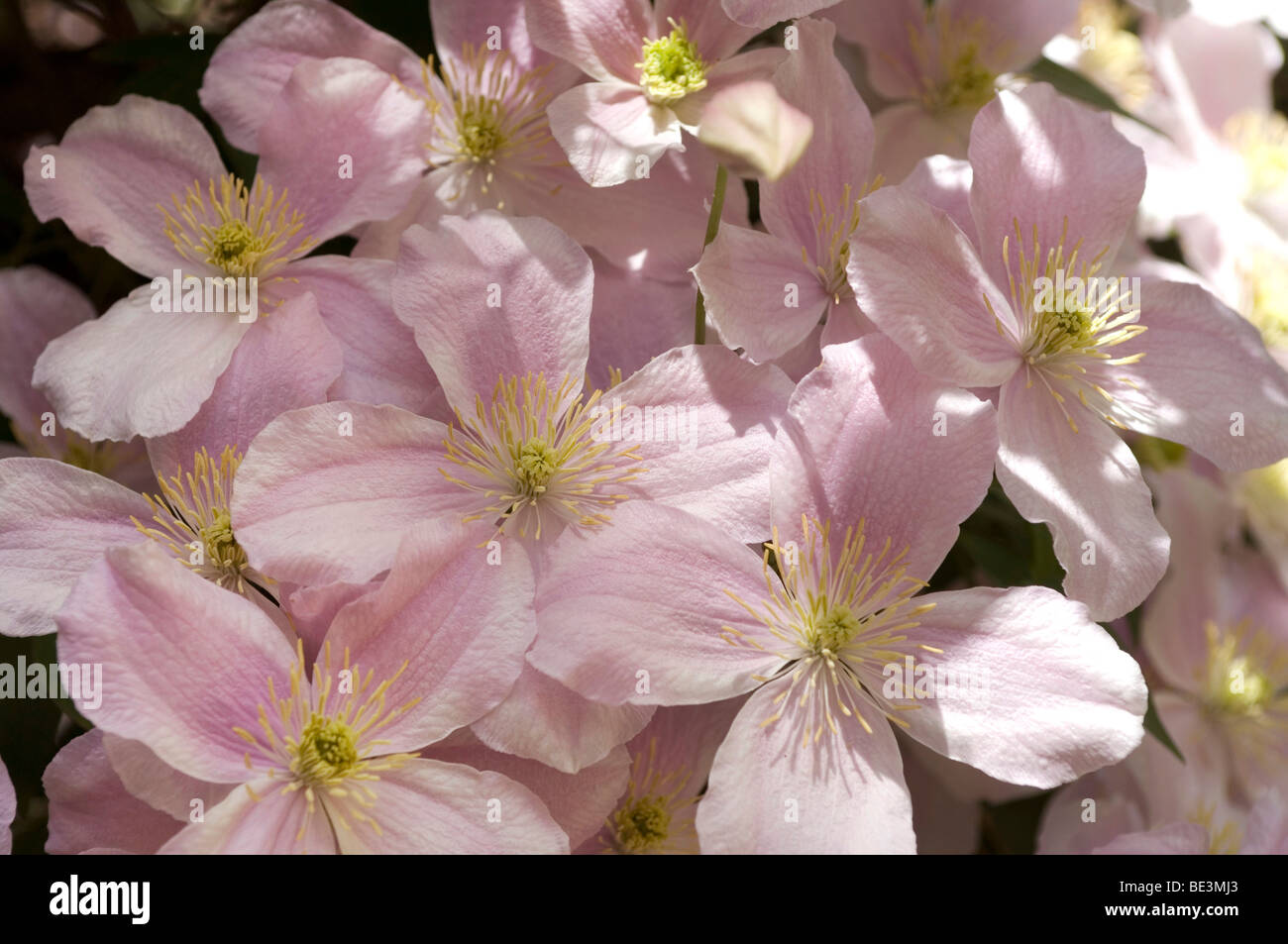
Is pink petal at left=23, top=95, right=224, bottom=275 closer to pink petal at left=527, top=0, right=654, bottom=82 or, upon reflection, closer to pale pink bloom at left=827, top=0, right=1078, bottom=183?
pink petal at left=527, top=0, right=654, bottom=82

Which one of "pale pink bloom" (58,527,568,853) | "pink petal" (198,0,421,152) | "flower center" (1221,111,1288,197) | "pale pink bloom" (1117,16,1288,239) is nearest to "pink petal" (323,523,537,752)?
"pale pink bloom" (58,527,568,853)

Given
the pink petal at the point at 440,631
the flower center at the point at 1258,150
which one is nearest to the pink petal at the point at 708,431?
the pink petal at the point at 440,631

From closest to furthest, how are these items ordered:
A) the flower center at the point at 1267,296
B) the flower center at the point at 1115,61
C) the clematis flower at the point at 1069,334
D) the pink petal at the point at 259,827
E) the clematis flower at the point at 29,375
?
the pink petal at the point at 259,827 → the clematis flower at the point at 1069,334 → the clematis flower at the point at 29,375 → the flower center at the point at 1267,296 → the flower center at the point at 1115,61

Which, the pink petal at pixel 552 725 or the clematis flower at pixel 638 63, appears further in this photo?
the clematis flower at pixel 638 63

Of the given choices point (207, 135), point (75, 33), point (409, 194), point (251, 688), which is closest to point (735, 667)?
point (251, 688)

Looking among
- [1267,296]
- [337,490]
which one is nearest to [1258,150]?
[1267,296]

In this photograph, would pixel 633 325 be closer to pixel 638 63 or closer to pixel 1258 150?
pixel 638 63

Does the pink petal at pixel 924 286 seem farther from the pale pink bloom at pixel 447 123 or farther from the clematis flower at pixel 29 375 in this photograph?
the clematis flower at pixel 29 375

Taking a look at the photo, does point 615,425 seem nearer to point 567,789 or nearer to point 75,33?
point 567,789
